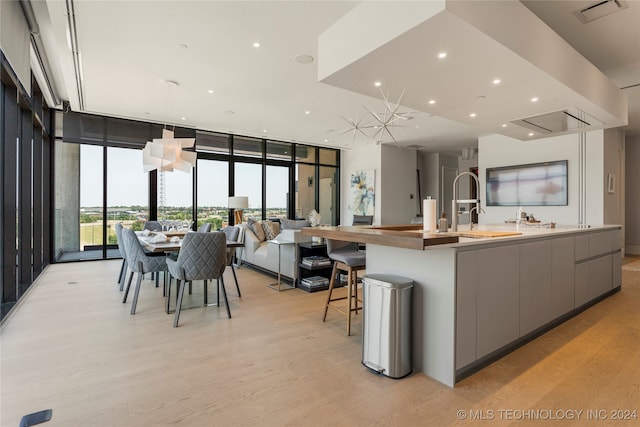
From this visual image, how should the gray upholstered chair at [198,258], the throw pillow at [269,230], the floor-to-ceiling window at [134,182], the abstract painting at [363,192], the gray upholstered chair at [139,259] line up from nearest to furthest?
the gray upholstered chair at [198,258]
the gray upholstered chair at [139,259]
the throw pillow at [269,230]
the floor-to-ceiling window at [134,182]
the abstract painting at [363,192]

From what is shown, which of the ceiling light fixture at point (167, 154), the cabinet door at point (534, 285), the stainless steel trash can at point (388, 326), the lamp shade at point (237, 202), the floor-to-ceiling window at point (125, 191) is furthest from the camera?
the lamp shade at point (237, 202)

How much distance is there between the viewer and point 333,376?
88.5 inches

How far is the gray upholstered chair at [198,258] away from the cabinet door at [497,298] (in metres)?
2.41

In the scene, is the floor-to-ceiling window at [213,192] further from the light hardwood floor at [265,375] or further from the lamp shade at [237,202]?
the light hardwood floor at [265,375]

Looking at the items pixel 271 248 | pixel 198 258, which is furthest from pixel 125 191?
pixel 198 258

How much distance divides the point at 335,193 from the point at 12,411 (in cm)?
933

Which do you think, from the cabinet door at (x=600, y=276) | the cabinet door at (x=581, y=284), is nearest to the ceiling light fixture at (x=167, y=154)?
the cabinet door at (x=581, y=284)

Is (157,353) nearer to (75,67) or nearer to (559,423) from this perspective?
(559,423)

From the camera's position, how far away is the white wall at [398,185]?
9719 millimetres

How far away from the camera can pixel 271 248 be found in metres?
5.35

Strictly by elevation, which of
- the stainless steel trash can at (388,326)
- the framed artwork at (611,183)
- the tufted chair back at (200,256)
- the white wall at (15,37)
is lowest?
the stainless steel trash can at (388,326)

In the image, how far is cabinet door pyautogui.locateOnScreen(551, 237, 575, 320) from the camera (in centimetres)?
309

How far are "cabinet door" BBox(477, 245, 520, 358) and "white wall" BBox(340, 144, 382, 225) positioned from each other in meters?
7.06

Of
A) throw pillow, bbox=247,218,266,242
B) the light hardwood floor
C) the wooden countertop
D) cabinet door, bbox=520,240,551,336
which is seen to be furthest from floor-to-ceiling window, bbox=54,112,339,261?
cabinet door, bbox=520,240,551,336
